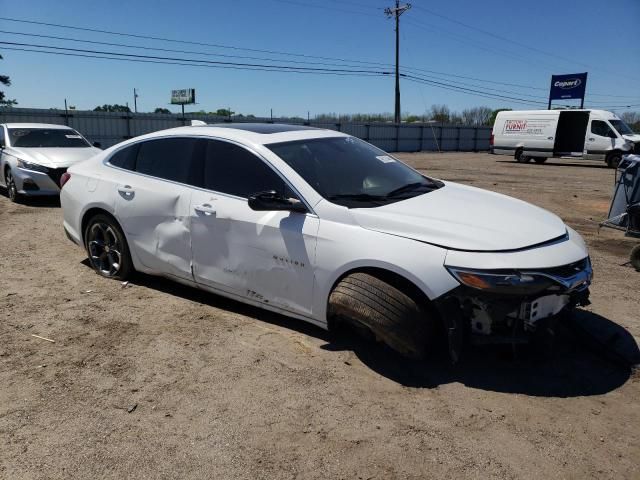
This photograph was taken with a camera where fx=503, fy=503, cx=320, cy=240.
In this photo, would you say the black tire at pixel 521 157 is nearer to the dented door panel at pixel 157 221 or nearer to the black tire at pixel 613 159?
the black tire at pixel 613 159

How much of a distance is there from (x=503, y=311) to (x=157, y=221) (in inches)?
112

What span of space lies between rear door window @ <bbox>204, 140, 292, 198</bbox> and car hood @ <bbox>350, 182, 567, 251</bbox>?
753 mm

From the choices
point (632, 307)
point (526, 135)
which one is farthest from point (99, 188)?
point (526, 135)

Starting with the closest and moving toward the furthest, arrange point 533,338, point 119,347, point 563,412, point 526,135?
point 563,412
point 533,338
point 119,347
point 526,135

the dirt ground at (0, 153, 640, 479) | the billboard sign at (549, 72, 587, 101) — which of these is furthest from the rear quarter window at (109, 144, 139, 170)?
the billboard sign at (549, 72, 587, 101)

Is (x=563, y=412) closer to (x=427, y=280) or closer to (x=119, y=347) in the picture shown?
(x=427, y=280)

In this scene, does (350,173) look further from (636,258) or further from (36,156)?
(36,156)

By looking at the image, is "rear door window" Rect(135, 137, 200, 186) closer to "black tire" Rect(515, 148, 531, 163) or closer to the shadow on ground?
the shadow on ground

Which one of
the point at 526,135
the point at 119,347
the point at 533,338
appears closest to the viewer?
the point at 533,338

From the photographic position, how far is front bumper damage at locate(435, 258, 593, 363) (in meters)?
2.89

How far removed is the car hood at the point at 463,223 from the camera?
3.01 metres

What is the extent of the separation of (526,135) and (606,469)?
25.9m

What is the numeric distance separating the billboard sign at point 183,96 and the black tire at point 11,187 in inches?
1757

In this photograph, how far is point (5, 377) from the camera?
10.6 ft
